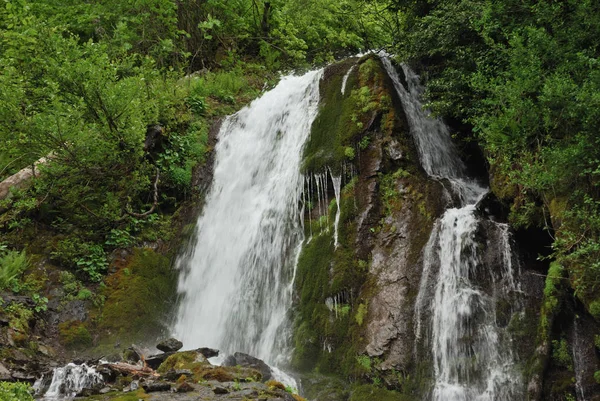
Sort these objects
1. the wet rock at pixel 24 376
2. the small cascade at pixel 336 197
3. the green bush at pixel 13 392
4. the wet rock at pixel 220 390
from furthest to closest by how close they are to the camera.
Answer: the small cascade at pixel 336 197
the wet rock at pixel 24 376
the wet rock at pixel 220 390
the green bush at pixel 13 392

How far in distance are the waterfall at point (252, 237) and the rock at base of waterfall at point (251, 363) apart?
2.86ft

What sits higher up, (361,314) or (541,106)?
(541,106)

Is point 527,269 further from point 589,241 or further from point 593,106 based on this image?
point 593,106

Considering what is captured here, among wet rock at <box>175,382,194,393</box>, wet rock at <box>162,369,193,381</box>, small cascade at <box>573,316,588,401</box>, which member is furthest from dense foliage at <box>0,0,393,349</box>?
small cascade at <box>573,316,588,401</box>

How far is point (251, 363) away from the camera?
8219 mm

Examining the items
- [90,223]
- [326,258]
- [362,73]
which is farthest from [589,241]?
[90,223]

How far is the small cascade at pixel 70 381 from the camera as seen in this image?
727 centimetres

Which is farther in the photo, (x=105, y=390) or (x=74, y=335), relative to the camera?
(x=74, y=335)

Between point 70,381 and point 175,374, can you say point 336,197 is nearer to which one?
point 175,374

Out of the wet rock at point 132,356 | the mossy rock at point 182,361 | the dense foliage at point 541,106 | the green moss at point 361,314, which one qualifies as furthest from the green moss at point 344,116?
the wet rock at point 132,356

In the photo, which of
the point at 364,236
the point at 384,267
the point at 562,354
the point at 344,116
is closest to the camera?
the point at 562,354

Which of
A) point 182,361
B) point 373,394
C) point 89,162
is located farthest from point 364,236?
point 89,162

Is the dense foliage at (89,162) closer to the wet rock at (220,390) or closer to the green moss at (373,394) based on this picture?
the wet rock at (220,390)

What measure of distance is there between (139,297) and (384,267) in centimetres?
588
